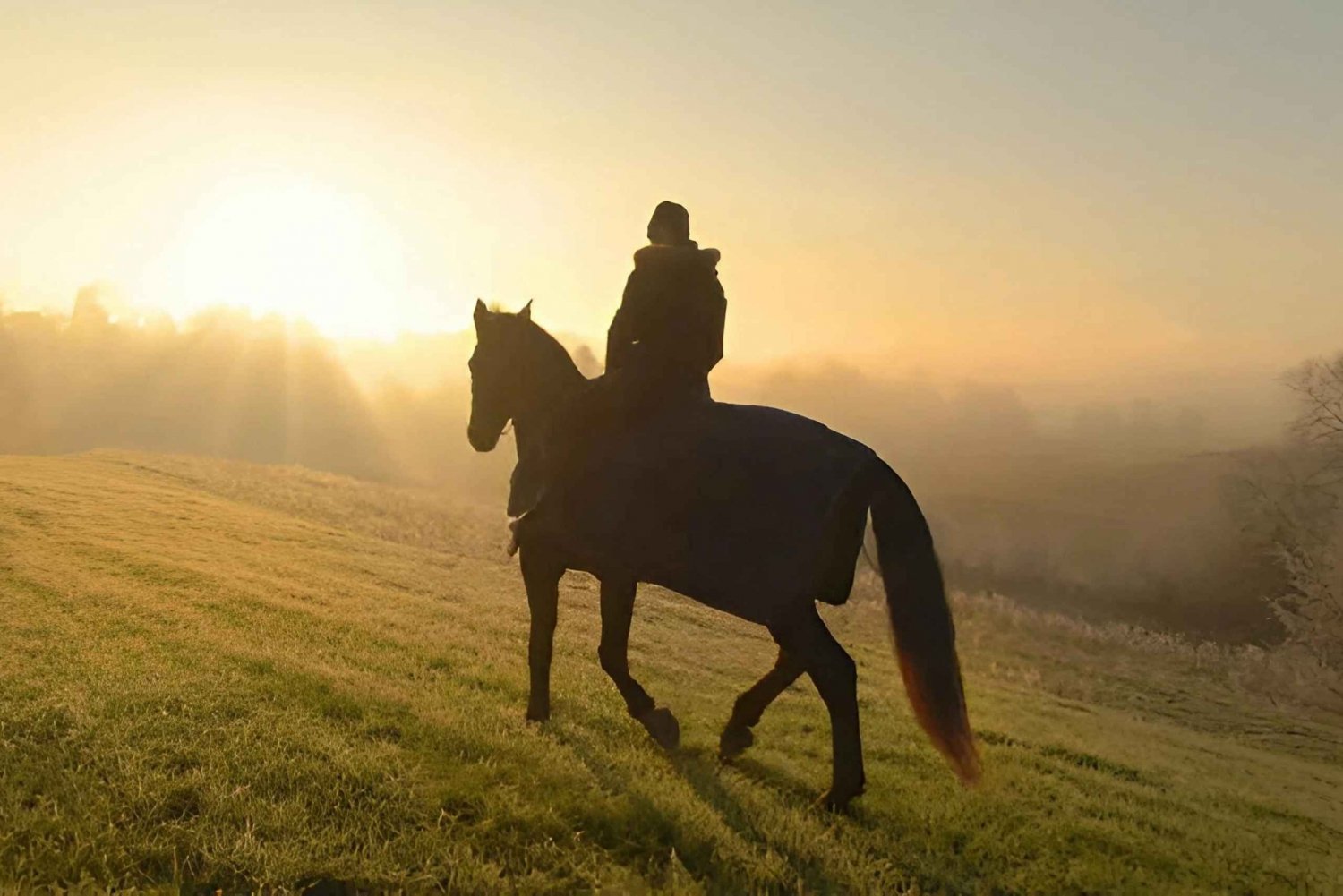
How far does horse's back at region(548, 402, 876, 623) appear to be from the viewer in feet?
18.9

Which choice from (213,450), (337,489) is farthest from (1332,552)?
(213,450)

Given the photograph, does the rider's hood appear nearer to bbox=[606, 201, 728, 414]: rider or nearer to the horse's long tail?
bbox=[606, 201, 728, 414]: rider

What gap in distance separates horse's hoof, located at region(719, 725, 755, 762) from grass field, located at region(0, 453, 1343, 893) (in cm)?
11

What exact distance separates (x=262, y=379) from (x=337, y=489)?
66.8 meters

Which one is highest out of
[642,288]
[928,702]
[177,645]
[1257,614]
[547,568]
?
[642,288]

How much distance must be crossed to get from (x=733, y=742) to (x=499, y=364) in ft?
13.4

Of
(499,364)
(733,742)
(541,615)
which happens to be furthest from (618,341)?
(733,742)

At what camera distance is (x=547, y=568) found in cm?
703

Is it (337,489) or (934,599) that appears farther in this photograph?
(337,489)

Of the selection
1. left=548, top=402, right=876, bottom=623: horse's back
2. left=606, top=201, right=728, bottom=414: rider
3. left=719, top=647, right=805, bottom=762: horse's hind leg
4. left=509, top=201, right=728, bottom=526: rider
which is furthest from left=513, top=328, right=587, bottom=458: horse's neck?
left=719, top=647, right=805, bottom=762: horse's hind leg

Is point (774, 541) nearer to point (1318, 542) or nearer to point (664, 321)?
point (664, 321)

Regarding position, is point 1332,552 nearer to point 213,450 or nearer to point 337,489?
point 337,489

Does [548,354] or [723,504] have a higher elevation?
[548,354]

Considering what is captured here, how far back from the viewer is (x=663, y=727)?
675 centimetres
